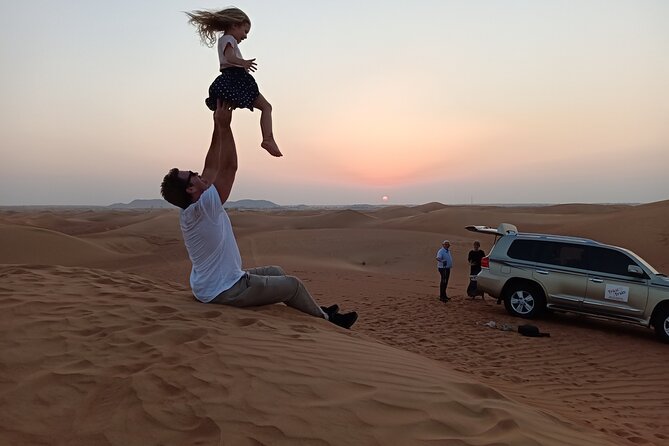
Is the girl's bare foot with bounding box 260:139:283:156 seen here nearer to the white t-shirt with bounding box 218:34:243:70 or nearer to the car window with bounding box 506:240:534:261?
the white t-shirt with bounding box 218:34:243:70

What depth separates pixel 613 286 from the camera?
32.6ft

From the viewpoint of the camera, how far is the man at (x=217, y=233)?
4.95 metres

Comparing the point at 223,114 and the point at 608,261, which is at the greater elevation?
the point at 223,114

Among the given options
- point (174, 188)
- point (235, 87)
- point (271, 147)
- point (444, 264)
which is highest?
point (235, 87)

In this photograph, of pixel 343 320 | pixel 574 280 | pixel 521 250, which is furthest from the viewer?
pixel 521 250

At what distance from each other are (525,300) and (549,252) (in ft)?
3.90

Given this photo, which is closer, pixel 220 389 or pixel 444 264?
pixel 220 389

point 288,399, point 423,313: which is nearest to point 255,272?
point 288,399

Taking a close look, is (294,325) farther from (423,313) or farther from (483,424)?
(423,313)

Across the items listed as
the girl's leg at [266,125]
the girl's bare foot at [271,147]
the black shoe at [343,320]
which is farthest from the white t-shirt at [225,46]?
the black shoe at [343,320]

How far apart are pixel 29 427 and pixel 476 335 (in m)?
7.78

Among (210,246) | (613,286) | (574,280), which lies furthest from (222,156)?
(613,286)

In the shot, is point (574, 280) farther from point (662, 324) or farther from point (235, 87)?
point (235, 87)

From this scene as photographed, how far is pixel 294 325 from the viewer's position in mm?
5113
